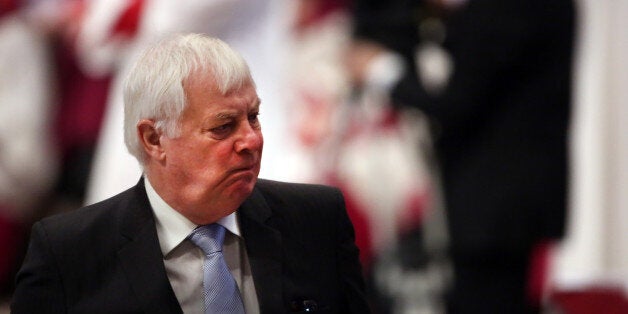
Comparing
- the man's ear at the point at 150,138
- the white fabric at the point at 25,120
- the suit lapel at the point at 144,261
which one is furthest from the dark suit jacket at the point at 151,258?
the white fabric at the point at 25,120

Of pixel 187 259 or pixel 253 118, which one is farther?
pixel 187 259

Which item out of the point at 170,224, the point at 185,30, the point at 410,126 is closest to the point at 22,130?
the point at 185,30

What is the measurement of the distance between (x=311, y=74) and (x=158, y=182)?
2840 millimetres

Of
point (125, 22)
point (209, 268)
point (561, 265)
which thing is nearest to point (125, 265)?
point (209, 268)

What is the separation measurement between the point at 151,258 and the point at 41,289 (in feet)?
0.72

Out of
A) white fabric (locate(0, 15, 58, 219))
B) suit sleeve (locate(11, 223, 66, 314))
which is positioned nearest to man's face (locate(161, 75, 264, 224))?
suit sleeve (locate(11, 223, 66, 314))

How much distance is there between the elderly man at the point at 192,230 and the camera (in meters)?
2.26

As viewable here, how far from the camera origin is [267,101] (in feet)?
15.2

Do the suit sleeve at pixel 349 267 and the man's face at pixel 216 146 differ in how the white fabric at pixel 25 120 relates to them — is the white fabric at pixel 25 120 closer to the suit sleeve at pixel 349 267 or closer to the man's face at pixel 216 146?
the suit sleeve at pixel 349 267

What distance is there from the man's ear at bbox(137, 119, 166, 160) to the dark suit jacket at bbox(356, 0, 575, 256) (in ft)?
6.49

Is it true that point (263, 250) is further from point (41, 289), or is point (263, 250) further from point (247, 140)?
point (41, 289)

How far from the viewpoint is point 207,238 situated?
2.39 meters

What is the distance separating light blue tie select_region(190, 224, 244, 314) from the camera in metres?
2.35

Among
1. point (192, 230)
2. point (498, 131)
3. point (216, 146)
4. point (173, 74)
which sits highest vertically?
point (173, 74)
